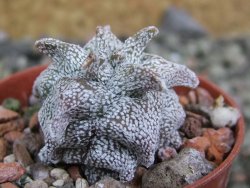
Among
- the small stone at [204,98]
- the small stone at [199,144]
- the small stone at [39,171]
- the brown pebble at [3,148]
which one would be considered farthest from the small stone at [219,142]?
the brown pebble at [3,148]

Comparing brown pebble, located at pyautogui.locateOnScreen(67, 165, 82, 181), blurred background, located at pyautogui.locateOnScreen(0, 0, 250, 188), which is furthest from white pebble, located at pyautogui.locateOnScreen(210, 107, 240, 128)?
blurred background, located at pyautogui.locateOnScreen(0, 0, 250, 188)

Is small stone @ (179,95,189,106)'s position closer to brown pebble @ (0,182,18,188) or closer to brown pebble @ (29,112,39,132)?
brown pebble @ (29,112,39,132)

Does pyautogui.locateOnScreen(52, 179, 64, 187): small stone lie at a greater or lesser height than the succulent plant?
lesser

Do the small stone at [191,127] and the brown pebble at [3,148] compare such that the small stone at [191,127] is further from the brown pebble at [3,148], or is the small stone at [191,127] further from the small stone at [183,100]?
the brown pebble at [3,148]

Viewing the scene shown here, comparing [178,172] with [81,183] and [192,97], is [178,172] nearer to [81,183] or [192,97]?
[81,183]

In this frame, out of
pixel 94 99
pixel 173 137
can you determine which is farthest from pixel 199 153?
pixel 94 99

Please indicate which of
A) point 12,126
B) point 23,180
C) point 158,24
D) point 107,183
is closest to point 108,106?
point 107,183
